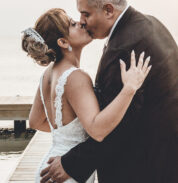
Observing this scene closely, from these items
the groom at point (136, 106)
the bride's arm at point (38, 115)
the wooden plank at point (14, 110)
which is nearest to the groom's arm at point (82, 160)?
the groom at point (136, 106)

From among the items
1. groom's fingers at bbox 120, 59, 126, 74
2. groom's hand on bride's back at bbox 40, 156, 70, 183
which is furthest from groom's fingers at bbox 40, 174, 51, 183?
groom's fingers at bbox 120, 59, 126, 74

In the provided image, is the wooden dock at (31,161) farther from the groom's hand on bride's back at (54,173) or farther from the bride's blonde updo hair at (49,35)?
the bride's blonde updo hair at (49,35)

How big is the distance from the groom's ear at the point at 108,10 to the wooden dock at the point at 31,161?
337cm

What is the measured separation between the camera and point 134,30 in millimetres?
1931

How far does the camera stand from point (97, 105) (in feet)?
6.49

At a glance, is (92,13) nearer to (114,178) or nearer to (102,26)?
(102,26)

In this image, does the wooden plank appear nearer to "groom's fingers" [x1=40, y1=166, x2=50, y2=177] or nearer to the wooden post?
the wooden post

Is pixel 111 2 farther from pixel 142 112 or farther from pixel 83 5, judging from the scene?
pixel 142 112

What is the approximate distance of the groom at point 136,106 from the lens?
1.90m

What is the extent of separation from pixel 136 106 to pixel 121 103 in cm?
13

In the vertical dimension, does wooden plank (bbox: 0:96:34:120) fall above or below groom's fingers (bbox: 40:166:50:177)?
below

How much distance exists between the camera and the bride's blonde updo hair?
228 centimetres

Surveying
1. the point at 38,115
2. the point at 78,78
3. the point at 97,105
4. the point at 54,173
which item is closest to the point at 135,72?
the point at 97,105

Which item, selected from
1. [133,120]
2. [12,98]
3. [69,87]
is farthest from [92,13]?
[12,98]
